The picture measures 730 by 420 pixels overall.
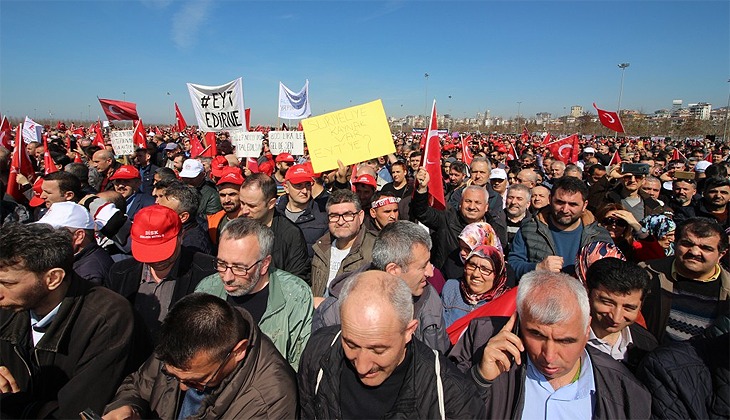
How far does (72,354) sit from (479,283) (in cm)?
245

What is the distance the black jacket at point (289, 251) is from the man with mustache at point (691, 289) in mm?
2681

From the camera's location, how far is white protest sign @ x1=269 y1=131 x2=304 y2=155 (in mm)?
9195

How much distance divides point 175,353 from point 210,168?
7.03 metres

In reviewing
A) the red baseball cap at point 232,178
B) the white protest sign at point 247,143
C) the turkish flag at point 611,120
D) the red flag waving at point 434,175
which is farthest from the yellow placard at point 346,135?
the turkish flag at point 611,120

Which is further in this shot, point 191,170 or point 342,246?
point 191,170

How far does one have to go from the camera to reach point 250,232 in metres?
2.53

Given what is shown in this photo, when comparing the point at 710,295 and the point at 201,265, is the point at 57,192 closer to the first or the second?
the point at 201,265

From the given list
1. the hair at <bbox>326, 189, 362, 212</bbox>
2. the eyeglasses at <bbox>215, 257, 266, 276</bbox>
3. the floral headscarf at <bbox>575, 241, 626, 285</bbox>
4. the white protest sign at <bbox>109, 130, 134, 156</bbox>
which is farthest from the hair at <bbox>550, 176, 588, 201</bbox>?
the white protest sign at <bbox>109, 130, 134, 156</bbox>

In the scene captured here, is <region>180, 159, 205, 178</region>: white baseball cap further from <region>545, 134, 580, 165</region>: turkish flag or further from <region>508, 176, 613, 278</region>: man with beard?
<region>545, 134, 580, 165</region>: turkish flag

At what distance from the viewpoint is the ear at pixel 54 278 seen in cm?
199

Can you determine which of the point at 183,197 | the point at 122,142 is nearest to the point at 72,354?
the point at 183,197

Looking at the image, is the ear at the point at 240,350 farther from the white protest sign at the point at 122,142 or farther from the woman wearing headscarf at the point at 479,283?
the white protest sign at the point at 122,142

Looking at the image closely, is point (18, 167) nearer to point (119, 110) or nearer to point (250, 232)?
→ point (119, 110)

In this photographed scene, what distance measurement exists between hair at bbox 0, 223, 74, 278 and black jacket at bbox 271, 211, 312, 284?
1.73m
